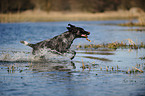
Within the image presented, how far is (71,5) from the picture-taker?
120000 millimetres

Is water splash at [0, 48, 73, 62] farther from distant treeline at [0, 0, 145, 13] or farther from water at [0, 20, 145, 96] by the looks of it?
distant treeline at [0, 0, 145, 13]

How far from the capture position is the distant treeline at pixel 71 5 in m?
80.6

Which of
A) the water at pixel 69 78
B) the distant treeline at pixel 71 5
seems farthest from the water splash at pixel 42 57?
the distant treeline at pixel 71 5

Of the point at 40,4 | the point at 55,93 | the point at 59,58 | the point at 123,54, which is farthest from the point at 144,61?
the point at 40,4

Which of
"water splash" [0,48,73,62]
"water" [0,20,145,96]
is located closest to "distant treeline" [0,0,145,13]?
"water splash" [0,48,73,62]

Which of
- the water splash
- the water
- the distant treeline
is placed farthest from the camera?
the distant treeline

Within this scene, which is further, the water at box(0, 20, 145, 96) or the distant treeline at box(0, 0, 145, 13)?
the distant treeline at box(0, 0, 145, 13)

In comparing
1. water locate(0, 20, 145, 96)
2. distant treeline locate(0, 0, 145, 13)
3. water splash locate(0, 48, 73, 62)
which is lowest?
water locate(0, 20, 145, 96)

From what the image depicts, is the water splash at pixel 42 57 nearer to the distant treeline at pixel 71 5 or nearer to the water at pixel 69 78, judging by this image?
the water at pixel 69 78

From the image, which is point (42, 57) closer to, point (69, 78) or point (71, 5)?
point (69, 78)

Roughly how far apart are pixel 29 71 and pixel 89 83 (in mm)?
3028

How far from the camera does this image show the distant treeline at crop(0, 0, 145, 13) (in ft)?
264

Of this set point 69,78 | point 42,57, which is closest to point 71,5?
point 42,57

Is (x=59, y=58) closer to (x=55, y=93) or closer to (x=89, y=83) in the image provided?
(x=89, y=83)
